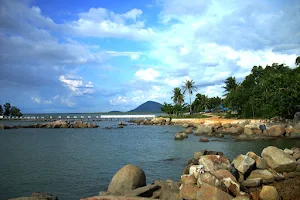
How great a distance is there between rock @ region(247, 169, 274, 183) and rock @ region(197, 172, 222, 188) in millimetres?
3725

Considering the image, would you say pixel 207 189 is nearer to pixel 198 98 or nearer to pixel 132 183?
pixel 132 183

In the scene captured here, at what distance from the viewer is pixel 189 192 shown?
11.1m

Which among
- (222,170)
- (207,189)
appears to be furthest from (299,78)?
(207,189)

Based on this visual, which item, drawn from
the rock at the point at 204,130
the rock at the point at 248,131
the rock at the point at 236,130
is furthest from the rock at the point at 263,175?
the rock at the point at 204,130

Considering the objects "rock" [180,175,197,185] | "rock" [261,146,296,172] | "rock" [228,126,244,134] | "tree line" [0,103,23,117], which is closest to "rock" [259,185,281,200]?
"rock" [180,175,197,185]

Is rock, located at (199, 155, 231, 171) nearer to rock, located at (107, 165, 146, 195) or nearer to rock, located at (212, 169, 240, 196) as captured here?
rock, located at (212, 169, 240, 196)

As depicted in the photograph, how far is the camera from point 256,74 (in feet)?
258

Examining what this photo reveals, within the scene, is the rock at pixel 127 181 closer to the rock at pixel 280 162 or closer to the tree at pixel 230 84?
the rock at pixel 280 162

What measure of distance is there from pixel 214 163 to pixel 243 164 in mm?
1606

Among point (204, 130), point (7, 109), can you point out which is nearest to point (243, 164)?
point (204, 130)

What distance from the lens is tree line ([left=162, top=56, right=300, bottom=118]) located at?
1578 inches

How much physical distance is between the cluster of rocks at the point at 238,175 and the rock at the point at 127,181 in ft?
6.31

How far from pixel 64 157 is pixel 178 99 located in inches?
3028

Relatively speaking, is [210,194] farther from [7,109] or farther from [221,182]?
[7,109]
